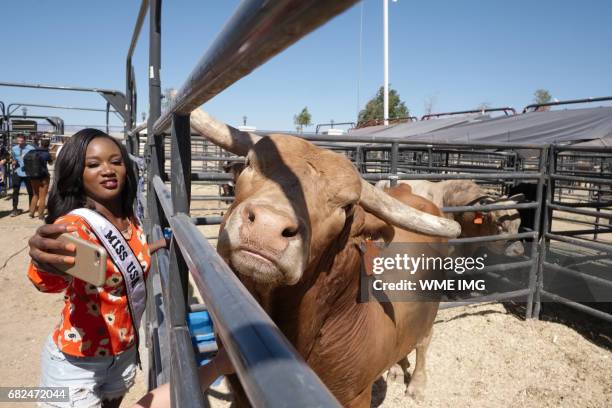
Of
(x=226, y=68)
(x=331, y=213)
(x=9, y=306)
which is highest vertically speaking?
(x=226, y=68)

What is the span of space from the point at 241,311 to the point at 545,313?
6497 millimetres

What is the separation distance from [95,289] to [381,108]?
158 feet

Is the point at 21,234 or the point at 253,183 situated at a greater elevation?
the point at 253,183

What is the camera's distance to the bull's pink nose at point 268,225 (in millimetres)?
A: 1399

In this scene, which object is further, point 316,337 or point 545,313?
point 545,313

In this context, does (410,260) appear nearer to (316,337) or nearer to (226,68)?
(316,337)

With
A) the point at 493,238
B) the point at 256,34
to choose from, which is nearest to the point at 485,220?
the point at 493,238

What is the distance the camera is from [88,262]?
4.42ft

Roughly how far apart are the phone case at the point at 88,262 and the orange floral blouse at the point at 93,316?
1.45 ft

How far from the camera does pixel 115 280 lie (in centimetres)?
189

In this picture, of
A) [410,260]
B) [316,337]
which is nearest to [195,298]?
[410,260]

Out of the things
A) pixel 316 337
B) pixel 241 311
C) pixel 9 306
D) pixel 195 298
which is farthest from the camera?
pixel 195 298

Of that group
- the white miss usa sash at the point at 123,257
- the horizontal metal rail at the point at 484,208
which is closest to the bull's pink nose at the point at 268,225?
the white miss usa sash at the point at 123,257

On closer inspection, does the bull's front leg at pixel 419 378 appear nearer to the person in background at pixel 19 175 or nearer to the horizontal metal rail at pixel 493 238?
the horizontal metal rail at pixel 493 238
